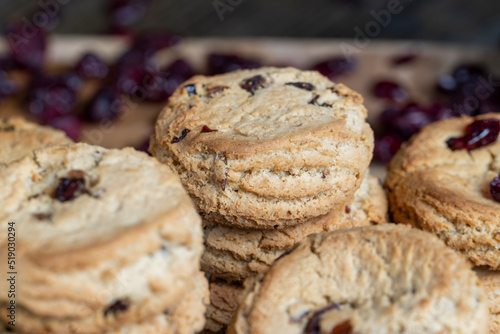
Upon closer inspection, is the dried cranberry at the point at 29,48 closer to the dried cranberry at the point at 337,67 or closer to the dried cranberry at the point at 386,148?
the dried cranberry at the point at 337,67

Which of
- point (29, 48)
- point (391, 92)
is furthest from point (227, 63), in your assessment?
point (29, 48)

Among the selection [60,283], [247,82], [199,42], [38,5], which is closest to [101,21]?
[38,5]

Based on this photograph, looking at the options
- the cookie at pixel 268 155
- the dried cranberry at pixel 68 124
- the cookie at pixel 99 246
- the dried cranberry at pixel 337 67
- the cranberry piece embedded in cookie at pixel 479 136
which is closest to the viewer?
the cookie at pixel 99 246

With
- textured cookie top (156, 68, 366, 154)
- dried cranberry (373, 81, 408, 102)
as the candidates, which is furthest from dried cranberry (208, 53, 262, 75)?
textured cookie top (156, 68, 366, 154)

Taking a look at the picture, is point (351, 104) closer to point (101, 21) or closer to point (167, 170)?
point (167, 170)

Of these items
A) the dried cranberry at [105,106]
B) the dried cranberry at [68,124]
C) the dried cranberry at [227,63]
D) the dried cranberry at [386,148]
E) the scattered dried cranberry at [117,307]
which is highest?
the scattered dried cranberry at [117,307]

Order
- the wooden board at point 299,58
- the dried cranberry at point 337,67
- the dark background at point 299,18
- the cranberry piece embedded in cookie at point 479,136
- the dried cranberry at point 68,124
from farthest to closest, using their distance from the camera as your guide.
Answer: the dark background at point 299,18 → the dried cranberry at point 337,67 → the wooden board at point 299,58 → the dried cranberry at point 68,124 → the cranberry piece embedded in cookie at point 479,136

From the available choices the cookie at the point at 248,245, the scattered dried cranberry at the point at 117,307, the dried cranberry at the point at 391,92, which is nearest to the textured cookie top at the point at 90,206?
the scattered dried cranberry at the point at 117,307
